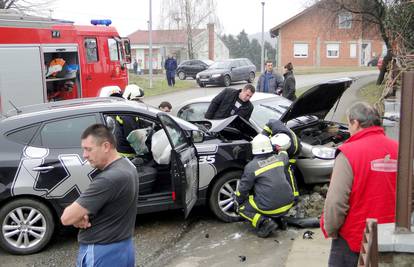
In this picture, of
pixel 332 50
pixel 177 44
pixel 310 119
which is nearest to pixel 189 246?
pixel 310 119

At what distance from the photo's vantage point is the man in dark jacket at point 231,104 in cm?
805

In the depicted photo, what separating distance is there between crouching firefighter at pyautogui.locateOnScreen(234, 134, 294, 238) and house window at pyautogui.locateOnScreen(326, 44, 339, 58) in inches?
1946

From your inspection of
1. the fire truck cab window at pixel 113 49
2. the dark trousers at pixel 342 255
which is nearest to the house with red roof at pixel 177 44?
the fire truck cab window at pixel 113 49

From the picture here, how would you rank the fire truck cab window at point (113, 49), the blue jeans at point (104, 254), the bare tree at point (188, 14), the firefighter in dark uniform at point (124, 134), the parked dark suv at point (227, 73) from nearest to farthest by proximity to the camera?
the blue jeans at point (104, 254)
the firefighter in dark uniform at point (124, 134)
the fire truck cab window at point (113, 49)
the parked dark suv at point (227, 73)
the bare tree at point (188, 14)

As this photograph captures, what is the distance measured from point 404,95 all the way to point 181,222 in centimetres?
431

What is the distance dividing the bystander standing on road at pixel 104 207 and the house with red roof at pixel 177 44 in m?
36.2

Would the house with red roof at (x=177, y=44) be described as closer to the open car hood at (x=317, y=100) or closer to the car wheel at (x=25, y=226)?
the open car hood at (x=317, y=100)

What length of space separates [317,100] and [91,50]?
7868 mm

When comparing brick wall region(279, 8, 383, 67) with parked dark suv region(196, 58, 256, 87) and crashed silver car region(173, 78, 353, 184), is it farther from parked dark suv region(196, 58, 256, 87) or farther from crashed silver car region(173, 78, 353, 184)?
crashed silver car region(173, 78, 353, 184)

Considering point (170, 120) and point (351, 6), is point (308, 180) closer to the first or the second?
point (170, 120)

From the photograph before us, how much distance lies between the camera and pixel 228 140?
6738 millimetres

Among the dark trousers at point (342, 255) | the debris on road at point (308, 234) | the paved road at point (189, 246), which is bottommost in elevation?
the paved road at point (189, 246)

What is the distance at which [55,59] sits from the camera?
12555 mm

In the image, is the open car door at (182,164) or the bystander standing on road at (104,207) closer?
the bystander standing on road at (104,207)
